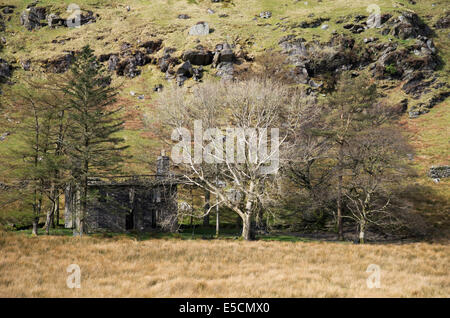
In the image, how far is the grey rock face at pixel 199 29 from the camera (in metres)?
88.9

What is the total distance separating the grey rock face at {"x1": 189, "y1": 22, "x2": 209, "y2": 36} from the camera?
292ft

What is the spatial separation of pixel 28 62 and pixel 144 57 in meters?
36.5

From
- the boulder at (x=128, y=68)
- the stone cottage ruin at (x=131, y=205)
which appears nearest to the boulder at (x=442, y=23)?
the boulder at (x=128, y=68)

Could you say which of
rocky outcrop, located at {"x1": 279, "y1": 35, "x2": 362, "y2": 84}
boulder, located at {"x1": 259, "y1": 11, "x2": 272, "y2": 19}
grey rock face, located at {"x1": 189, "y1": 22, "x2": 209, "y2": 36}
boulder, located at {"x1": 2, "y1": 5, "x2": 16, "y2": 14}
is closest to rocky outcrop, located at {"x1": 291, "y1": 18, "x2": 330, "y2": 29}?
rocky outcrop, located at {"x1": 279, "y1": 35, "x2": 362, "y2": 84}

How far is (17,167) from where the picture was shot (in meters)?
23.2

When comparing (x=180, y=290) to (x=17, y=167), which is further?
(x=17, y=167)

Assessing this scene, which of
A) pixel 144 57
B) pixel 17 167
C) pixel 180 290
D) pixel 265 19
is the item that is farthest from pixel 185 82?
pixel 180 290

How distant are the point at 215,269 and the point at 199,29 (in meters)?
90.7

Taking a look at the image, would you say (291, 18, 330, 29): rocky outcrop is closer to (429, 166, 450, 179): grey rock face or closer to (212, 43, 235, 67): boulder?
(212, 43, 235, 67): boulder

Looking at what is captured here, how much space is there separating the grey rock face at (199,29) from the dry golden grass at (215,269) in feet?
277

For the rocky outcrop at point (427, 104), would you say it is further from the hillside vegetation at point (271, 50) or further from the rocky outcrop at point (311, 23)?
the rocky outcrop at point (311, 23)

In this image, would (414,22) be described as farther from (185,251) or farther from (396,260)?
(185,251)

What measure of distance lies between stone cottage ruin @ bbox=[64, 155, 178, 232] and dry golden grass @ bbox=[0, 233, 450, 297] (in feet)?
24.9
